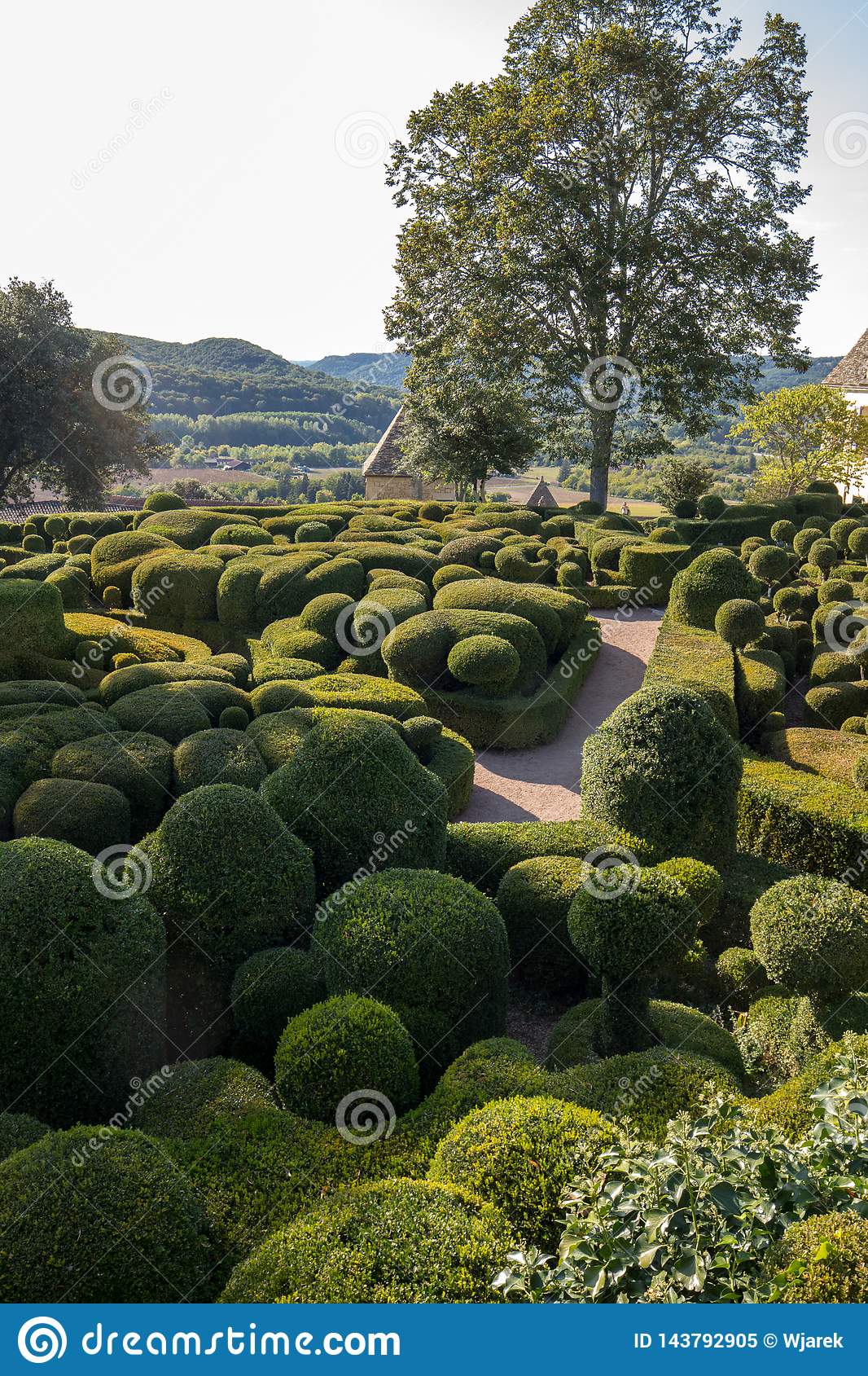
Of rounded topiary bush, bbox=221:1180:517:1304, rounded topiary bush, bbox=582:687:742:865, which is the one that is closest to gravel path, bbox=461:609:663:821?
rounded topiary bush, bbox=582:687:742:865

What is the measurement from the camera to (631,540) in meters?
24.2

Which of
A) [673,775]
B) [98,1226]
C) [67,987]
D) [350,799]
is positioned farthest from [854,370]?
[98,1226]

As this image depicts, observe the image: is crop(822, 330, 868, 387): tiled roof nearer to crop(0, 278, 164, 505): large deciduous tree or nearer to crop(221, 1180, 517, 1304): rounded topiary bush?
crop(0, 278, 164, 505): large deciduous tree

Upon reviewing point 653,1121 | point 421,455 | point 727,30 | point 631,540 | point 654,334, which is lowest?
point 653,1121

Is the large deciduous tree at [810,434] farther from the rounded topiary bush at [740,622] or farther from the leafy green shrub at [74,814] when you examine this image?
the leafy green shrub at [74,814]

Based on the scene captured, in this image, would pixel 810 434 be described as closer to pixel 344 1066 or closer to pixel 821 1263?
pixel 344 1066

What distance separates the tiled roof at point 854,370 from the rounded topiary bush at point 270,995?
1739 inches

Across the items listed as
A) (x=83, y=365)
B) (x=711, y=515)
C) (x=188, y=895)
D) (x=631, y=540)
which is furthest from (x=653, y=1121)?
(x=83, y=365)

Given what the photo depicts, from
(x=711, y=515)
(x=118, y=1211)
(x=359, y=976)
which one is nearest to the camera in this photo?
(x=118, y=1211)

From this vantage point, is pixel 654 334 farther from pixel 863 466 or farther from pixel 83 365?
pixel 83 365

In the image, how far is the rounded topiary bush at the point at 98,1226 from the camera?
4.01 m

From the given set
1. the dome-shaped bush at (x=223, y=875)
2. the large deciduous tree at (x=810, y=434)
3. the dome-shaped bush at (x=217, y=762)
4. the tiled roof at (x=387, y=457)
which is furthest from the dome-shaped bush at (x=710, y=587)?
the tiled roof at (x=387, y=457)

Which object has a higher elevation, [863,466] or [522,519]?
[863,466]

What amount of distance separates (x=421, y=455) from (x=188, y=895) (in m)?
32.8
